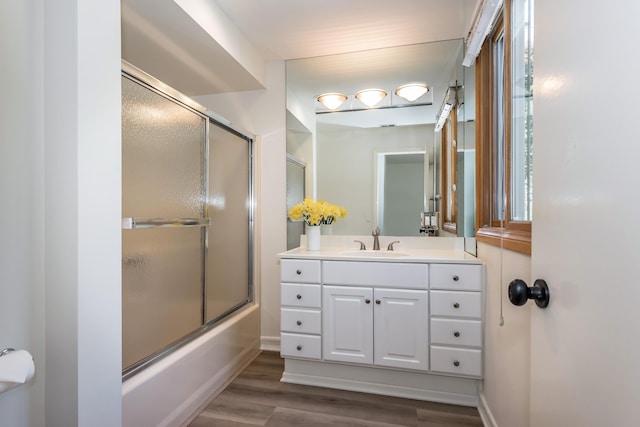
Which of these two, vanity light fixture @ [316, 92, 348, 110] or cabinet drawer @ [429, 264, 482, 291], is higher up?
vanity light fixture @ [316, 92, 348, 110]

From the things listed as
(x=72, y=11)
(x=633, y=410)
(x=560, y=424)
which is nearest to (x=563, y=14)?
(x=633, y=410)

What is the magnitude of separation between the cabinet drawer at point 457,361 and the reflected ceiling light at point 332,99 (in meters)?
1.89

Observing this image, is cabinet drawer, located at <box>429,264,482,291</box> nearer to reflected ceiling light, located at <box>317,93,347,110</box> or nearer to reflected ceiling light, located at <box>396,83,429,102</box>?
reflected ceiling light, located at <box>396,83,429,102</box>

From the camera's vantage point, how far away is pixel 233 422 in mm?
1634

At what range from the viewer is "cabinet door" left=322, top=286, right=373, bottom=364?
73.7 inches

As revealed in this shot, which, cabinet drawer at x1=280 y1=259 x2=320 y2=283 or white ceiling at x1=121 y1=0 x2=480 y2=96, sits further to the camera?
cabinet drawer at x1=280 y1=259 x2=320 y2=283

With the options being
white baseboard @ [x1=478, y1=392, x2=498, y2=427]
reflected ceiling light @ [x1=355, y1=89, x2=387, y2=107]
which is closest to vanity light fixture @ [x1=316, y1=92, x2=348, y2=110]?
reflected ceiling light @ [x1=355, y1=89, x2=387, y2=107]

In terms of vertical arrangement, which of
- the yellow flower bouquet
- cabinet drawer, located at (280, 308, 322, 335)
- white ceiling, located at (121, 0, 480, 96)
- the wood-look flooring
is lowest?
the wood-look flooring

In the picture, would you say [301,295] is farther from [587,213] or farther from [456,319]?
[587,213]

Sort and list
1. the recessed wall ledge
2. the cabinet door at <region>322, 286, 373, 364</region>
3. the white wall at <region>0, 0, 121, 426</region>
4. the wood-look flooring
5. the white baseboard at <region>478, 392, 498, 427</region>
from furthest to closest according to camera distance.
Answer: the recessed wall ledge, the cabinet door at <region>322, 286, 373, 364</region>, the wood-look flooring, the white baseboard at <region>478, 392, 498, 427</region>, the white wall at <region>0, 0, 121, 426</region>

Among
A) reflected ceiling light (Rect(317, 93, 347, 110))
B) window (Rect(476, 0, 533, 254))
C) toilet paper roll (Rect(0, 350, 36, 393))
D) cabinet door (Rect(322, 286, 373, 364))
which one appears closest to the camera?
toilet paper roll (Rect(0, 350, 36, 393))

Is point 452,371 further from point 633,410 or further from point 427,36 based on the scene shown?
point 427,36

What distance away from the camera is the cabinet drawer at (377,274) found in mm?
1817

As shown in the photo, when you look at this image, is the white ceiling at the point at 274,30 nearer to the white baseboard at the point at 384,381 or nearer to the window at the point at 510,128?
the window at the point at 510,128
